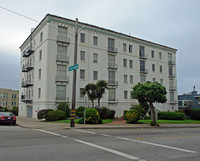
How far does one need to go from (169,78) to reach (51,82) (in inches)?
1099

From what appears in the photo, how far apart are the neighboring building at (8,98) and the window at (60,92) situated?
49429mm

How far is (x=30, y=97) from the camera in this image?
3409 cm

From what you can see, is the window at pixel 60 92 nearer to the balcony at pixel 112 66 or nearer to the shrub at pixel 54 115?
the shrub at pixel 54 115

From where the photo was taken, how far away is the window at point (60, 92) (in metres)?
29.8

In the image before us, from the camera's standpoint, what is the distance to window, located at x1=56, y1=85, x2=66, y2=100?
29.8 meters

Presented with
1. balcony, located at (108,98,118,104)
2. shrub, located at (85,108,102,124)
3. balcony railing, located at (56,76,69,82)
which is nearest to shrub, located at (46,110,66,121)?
shrub, located at (85,108,102,124)

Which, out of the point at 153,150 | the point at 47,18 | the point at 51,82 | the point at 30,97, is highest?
the point at 47,18

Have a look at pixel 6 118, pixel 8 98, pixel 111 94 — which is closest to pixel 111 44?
pixel 111 94

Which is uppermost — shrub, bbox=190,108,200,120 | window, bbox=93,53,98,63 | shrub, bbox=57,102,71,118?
window, bbox=93,53,98,63

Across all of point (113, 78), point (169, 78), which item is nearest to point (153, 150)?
point (113, 78)

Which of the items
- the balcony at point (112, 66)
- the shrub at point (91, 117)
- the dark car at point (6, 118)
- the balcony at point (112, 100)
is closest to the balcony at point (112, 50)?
the balcony at point (112, 66)

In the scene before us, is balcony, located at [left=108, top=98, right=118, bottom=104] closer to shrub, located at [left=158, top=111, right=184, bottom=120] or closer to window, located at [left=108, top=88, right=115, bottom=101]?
window, located at [left=108, top=88, right=115, bottom=101]

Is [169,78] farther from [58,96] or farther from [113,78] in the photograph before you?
[58,96]

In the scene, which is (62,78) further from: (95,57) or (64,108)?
(95,57)
